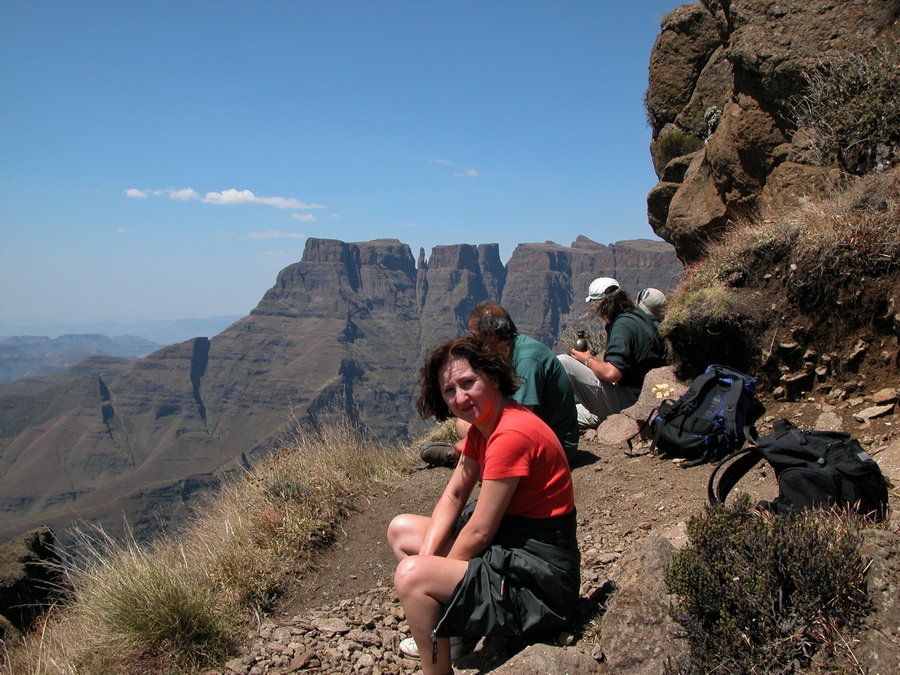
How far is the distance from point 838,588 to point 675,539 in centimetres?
80

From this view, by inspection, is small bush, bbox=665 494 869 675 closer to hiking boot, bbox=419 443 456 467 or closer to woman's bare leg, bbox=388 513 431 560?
woman's bare leg, bbox=388 513 431 560

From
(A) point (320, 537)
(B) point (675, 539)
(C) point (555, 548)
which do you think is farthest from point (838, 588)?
(A) point (320, 537)

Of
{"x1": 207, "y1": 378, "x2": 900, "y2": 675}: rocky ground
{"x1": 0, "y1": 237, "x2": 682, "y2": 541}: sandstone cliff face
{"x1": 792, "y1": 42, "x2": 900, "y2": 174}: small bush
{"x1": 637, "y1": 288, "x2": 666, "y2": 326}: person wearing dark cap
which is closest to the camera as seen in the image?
{"x1": 207, "y1": 378, "x2": 900, "y2": 675}: rocky ground

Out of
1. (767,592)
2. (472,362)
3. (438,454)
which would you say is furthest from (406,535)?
(438,454)

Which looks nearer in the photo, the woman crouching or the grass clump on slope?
the woman crouching

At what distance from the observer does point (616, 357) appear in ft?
18.0

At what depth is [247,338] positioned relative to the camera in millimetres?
160250

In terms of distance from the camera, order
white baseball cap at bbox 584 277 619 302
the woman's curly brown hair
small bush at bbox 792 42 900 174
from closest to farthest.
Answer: the woman's curly brown hair < white baseball cap at bbox 584 277 619 302 < small bush at bbox 792 42 900 174

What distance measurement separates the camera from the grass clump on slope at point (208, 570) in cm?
336

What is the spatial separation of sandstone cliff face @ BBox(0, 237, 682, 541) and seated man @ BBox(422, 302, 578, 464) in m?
111

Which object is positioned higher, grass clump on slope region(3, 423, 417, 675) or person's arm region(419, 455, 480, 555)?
person's arm region(419, 455, 480, 555)

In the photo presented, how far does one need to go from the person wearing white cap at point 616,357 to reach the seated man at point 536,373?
3.95 ft

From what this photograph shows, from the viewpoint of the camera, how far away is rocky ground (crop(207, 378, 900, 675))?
317cm

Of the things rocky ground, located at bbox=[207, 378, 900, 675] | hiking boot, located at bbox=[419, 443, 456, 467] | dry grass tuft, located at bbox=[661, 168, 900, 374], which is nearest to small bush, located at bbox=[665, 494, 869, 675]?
rocky ground, located at bbox=[207, 378, 900, 675]
